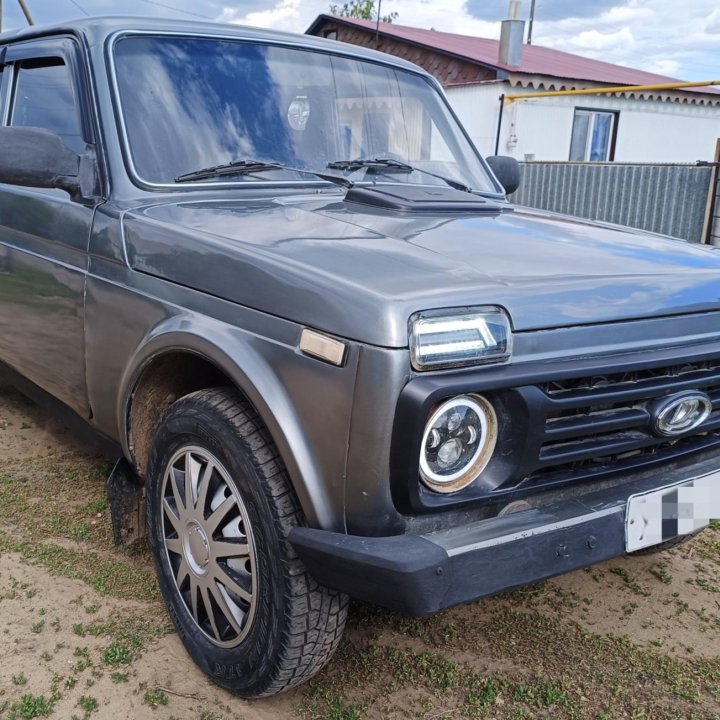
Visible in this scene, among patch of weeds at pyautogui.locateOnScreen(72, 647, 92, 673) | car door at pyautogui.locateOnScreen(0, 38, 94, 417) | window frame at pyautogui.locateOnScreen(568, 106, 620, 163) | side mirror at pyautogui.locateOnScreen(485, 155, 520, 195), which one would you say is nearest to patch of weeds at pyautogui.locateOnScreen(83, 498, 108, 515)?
car door at pyautogui.locateOnScreen(0, 38, 94, 417)

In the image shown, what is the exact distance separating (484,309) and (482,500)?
1.60 feet

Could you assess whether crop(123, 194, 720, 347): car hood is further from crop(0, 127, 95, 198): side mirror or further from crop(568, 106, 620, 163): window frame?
crop(568, 106, 620, 163): window frame

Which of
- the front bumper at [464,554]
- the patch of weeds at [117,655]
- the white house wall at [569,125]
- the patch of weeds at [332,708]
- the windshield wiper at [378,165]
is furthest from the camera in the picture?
the white house wall at [569,125]

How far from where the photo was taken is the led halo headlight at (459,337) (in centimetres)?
186

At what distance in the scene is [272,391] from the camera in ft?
6.73

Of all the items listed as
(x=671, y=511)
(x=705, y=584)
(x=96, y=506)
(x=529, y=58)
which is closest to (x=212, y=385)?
(x=96, y=506)

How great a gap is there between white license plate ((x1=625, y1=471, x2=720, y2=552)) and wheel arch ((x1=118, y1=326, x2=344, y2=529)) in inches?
33.7

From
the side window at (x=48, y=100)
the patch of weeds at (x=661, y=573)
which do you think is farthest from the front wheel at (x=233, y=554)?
the patch of weeds at (x=661, y=573)

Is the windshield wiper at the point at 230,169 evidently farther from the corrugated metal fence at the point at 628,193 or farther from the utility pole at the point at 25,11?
the utility pole at the point at 25,11

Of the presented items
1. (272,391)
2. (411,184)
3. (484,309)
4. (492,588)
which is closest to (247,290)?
(272,391)

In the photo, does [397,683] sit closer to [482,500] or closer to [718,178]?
[482,500]

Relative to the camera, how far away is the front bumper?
1854 millimetres

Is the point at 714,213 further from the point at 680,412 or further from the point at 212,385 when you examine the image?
the point at 212,385

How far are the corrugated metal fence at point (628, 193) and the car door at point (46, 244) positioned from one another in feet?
29.4
